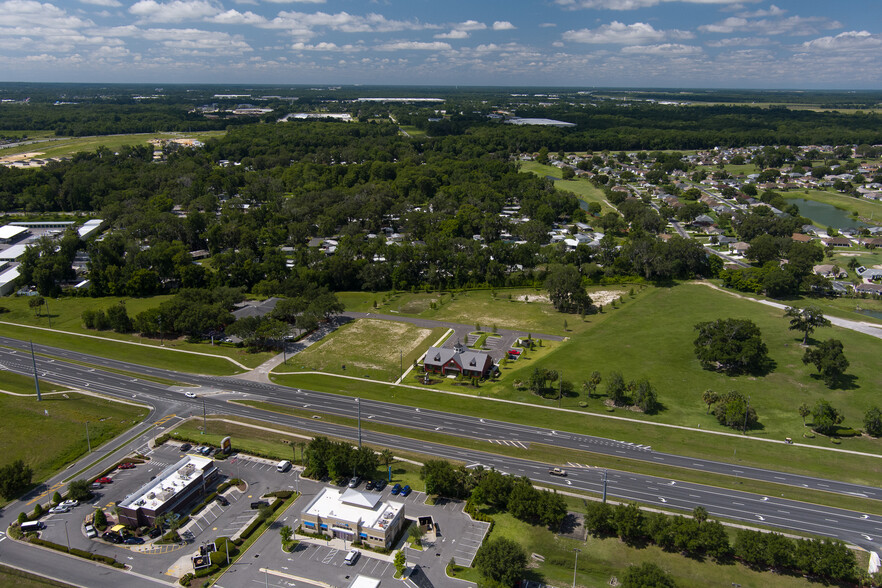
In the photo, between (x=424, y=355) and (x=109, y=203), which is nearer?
(x=424, y=355)

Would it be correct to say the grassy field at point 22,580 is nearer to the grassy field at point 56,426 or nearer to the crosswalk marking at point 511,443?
the grassy field at point 56,426

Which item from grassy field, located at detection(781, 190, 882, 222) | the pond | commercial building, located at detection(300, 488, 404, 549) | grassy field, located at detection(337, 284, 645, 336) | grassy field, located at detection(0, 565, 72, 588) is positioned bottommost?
grassy field, located at detection(0, 565, 72, 588)

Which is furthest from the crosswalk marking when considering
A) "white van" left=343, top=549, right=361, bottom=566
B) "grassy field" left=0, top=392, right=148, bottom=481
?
"grassy field" left=0, top=392, right=148, bottom=481

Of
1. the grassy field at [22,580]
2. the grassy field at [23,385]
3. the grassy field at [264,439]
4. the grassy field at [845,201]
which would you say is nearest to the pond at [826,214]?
the grassy field at [845,201]

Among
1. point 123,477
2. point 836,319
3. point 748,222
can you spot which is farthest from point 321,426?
point 748,222

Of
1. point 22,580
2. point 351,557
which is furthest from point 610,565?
point 22,580

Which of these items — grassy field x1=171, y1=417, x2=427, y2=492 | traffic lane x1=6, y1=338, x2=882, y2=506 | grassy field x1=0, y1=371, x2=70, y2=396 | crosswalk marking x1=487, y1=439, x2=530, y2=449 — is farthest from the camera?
grassy field x1=0, y1=371, x2=70, y2=396

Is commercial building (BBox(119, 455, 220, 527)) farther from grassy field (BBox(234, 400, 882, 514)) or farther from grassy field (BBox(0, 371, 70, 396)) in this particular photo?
grassy field (BBox(0, 371, 70, 396))

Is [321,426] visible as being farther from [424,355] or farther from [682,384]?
[682,384]

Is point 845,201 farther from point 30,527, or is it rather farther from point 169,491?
point 30,527
